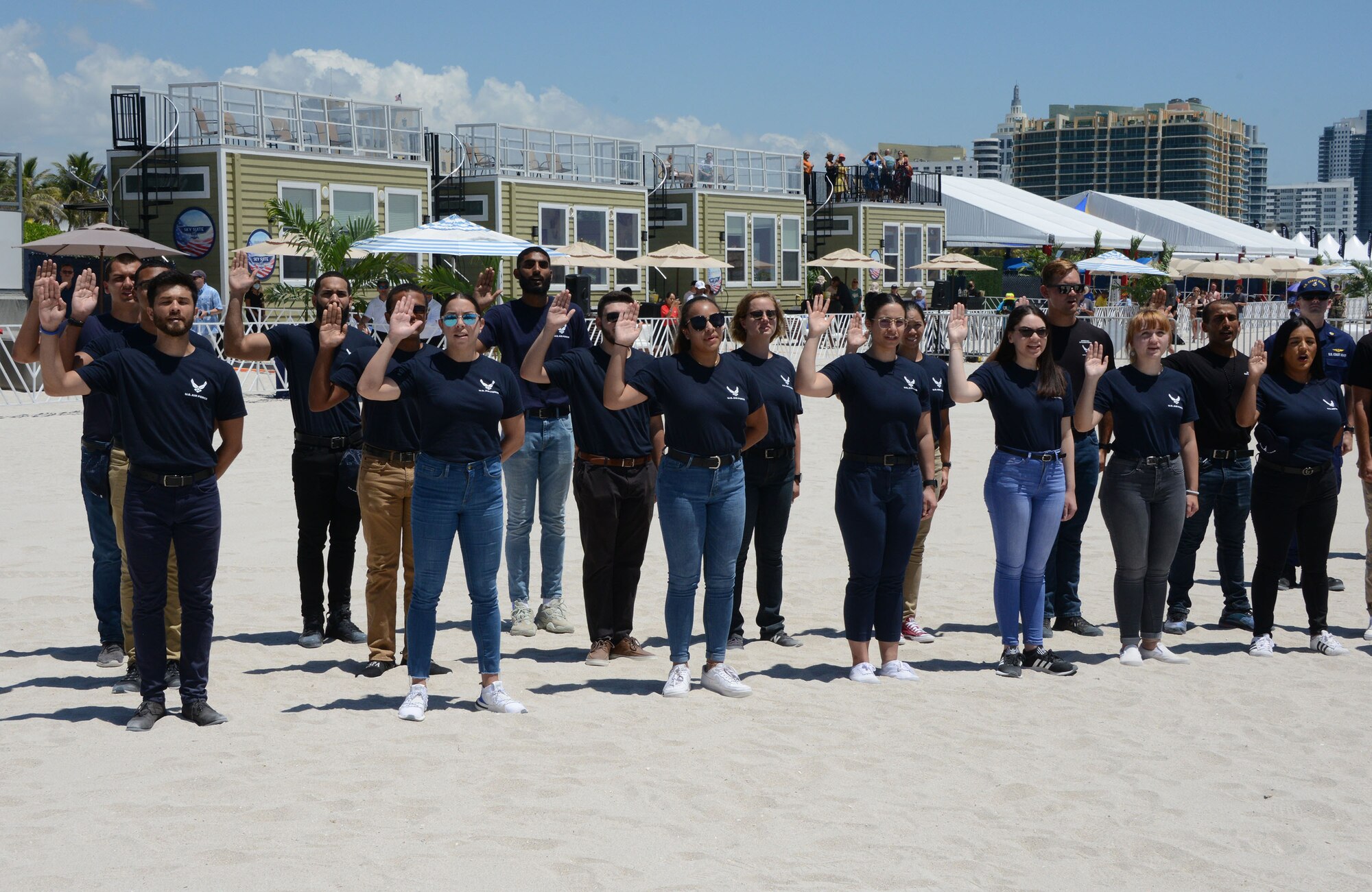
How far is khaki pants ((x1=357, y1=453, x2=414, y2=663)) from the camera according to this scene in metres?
6.04

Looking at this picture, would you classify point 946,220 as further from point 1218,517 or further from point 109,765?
point 109,765

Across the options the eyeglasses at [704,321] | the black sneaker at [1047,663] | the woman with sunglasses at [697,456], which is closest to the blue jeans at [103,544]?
the woman with sunglasses at [697,456]

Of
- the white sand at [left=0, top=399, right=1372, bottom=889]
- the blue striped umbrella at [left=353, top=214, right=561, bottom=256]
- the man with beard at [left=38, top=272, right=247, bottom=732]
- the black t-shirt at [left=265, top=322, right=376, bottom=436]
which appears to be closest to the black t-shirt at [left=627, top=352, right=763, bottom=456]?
the white sand at [left=0, top=399, right=1372, bottom=889]

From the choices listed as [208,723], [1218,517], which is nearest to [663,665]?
[208,723]

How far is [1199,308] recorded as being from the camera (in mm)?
7332

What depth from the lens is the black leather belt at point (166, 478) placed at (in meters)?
5.05

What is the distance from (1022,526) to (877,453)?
0.83 m

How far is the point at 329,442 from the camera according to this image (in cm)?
644

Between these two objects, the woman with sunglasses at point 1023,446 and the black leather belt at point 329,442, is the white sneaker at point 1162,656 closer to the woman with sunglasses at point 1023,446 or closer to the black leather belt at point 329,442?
the woman with sunglasses at point 1023,446

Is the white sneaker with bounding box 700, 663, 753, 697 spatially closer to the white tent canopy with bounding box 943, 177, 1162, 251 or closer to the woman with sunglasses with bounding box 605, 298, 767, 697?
the woman with sunglasses with bounding box 605, 298, 767, 697

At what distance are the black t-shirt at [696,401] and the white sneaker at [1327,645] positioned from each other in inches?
133

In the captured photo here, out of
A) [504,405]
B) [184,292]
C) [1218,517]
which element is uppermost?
[184,292]

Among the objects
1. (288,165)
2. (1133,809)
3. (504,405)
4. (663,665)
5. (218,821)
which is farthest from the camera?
(288,165)

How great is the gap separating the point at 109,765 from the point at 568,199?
978 inches
